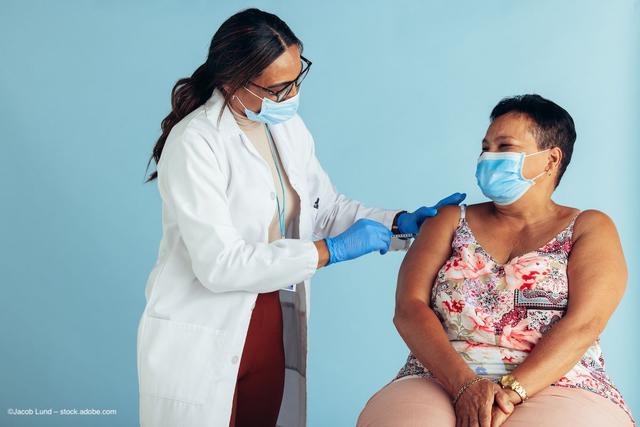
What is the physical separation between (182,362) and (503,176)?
0.95 metres

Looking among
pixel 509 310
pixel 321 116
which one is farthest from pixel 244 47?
pixel 321 116

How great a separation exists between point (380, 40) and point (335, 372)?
1409mm

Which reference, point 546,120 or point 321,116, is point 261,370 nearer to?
point 546,120

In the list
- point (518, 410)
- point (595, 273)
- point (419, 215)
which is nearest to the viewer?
point (518, 410)

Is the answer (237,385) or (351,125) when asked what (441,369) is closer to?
(237,385)

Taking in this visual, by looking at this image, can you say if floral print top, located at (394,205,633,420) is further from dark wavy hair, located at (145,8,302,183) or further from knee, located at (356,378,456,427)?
dark wavy hair, located at (145,8,302,183)

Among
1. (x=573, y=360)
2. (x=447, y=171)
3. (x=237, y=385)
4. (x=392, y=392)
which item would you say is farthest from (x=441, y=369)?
(x=447, y=171)

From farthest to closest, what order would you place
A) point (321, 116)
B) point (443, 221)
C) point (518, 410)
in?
point (321, 116) < point (443, 221) < point (518, 410)

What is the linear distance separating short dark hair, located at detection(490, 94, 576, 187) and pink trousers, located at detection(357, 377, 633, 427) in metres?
0.65

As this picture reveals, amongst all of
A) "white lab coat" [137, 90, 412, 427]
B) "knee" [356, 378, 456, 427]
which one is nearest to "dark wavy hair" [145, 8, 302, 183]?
"white lab coat" [137, 90, 412, 427]

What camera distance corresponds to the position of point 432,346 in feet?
6.91

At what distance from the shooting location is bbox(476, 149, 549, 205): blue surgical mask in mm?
2252

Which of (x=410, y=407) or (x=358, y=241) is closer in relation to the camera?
(x=410, y=407)

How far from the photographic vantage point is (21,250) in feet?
11.9
